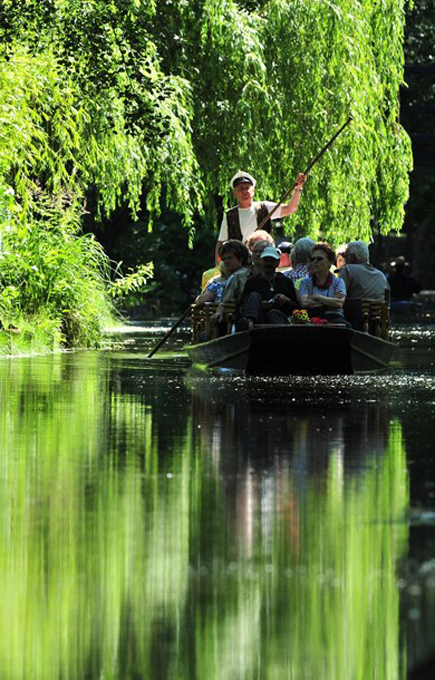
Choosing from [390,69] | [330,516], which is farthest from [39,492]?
[390,69]

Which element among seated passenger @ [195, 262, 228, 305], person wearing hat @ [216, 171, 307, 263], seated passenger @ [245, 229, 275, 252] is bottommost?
seated passenger @ [195, 262, 228, 305]

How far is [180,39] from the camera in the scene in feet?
92.0

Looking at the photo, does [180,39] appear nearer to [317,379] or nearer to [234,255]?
[234,255]

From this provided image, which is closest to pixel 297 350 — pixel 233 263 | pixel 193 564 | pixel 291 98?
pixel 233 263

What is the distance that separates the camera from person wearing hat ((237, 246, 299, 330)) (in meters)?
18.1

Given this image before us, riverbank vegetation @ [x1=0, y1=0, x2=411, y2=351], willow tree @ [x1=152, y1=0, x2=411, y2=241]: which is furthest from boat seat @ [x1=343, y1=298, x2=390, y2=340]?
willow tree @ [x1=152, y1=0, x2=411, y2=241]

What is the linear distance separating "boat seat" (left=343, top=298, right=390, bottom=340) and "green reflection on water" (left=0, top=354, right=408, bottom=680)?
917 cm

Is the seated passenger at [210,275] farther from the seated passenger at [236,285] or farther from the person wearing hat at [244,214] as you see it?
the seated passenger at [236,285]

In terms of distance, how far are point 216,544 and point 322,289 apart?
1212 centimetres

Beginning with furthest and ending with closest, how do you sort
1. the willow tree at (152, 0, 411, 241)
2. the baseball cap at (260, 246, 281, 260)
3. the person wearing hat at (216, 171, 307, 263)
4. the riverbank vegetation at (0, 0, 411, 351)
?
the willow tree at (152, 0, 411, 241) < the riverbank vegetation at (0, 0, 411, 351) < the person wearing hat at (216, 171, 307, 263) < the baseball cap at (260, 246, 281, 260)

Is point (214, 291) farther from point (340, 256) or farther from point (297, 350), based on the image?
point (297, 350)

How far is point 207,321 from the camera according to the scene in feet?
64.4

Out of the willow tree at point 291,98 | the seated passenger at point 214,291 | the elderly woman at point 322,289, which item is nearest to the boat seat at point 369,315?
the elderly woman at point 322,289

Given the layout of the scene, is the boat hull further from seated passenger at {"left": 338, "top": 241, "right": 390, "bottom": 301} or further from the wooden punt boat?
seated passenger at {"left": 338, "top": 241, "right": 390, "bottom": 301}
